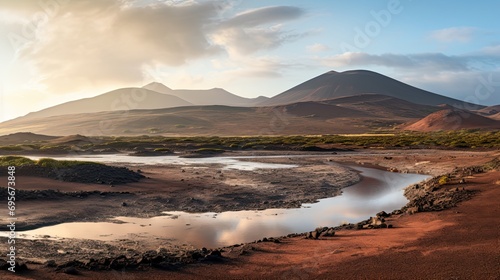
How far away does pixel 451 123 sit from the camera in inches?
5512

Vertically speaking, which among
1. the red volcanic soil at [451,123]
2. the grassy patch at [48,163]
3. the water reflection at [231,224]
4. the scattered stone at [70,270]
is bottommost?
the water reflection at [231,224]

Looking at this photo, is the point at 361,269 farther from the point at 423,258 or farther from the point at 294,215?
the point at 294,215

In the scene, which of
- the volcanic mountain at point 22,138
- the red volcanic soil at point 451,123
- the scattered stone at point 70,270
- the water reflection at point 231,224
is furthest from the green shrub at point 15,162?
the red volcanic soil at point 451,123

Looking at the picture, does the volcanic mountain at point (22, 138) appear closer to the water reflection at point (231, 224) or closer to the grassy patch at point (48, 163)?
the grassy patch at point (48, 163)

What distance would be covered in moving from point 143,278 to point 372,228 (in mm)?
9396

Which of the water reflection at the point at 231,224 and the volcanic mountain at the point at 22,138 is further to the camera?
the volcanic mountain at the point at 22,138

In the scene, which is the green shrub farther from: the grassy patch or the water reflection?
the water reflection

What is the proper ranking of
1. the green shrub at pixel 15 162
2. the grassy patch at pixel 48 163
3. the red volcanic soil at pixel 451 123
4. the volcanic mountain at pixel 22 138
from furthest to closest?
the red volcanic soil at pixel 451 123 < the volcanic mountain at pixel 22 138 < the green shrub at pixel 15 162 < the grassy patch at pixel 48 163

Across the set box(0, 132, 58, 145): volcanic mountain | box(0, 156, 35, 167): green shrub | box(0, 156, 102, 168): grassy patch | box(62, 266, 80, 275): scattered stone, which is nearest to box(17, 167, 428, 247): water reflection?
box(62, 266, 80, 275): scattered stone

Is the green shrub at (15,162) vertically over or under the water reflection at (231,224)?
over

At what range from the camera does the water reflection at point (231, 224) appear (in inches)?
658

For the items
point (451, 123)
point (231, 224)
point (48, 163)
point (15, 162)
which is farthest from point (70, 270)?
point (451, 123)

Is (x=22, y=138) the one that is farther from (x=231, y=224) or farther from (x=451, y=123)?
(x=451, y=123)

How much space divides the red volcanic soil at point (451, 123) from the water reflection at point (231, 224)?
403ft
